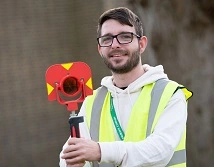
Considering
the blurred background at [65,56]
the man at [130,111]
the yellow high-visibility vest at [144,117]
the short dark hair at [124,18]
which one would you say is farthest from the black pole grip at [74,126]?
the blurred background at [65,56]

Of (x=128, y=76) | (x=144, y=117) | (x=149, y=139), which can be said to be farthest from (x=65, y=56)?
(x=149, y=139)

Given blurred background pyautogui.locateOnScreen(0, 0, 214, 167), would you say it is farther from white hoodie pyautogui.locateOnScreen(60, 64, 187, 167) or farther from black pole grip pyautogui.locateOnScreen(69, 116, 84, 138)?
black pole grip pyautogui.locateOnScreen(69, 116, 84, 138)

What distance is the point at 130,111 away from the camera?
2.47 metres

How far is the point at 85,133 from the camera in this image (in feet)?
8.38

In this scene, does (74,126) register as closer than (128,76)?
Yes

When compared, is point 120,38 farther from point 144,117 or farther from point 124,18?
point 144,117

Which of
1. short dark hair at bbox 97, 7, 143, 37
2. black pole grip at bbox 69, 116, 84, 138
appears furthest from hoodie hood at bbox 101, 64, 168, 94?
black pole grip at bbox 69, 116, 84, 138

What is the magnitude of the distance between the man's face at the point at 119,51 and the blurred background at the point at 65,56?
275 cm

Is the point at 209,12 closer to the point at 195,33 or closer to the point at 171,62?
the point at 195,33

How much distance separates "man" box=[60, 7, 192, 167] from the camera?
220 centimetres

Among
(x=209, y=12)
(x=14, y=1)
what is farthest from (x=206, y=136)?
(x=14, y=1)

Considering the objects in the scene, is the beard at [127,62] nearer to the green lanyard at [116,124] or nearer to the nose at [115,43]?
the nose at [115,43]

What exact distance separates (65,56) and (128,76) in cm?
325

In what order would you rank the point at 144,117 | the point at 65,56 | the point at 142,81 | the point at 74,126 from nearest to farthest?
the point at 74,126
the point at 144,117
the point at 142,81
the point at 65,56
